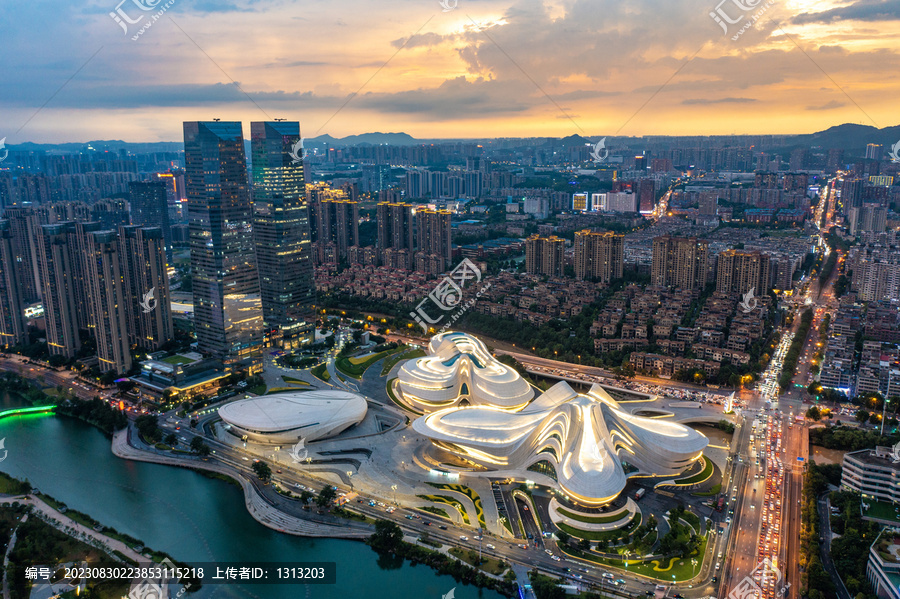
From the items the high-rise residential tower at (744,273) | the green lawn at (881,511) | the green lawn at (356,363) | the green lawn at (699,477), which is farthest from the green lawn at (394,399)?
the high-rise residential tower at (744,273)

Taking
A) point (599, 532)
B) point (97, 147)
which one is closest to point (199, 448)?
point (599, 532)

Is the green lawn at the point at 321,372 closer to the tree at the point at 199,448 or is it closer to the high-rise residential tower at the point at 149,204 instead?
the tree at the point at 199,448

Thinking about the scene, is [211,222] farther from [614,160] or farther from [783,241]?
[614,160]

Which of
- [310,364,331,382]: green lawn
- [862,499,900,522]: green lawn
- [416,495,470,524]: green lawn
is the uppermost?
[310,364,331,382]: green lawn

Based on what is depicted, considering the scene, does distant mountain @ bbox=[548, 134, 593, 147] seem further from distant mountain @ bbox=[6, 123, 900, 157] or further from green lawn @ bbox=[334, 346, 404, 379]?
green lawn @ bbox=[334, 346, 404, 379]

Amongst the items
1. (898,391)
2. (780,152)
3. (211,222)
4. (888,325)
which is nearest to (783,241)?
(888,325)

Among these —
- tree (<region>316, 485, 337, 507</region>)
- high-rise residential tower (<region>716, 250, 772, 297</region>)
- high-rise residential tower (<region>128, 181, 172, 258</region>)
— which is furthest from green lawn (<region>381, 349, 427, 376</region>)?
high-rise residential tower (<region>128, 181, 172, 258</region>)
